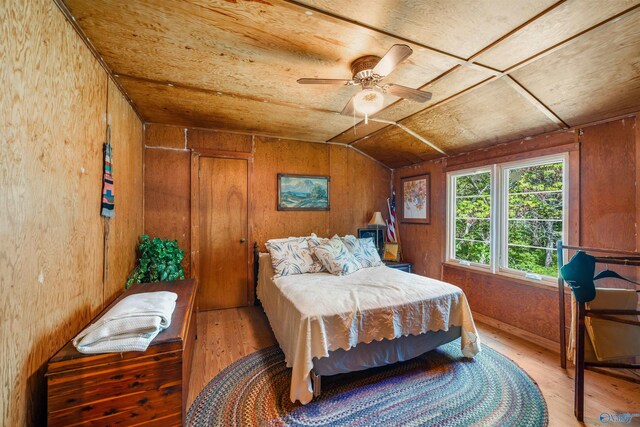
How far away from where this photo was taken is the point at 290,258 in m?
3.04

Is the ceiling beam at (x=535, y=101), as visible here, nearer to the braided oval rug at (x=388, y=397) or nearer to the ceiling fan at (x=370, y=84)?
the ceiling fan at (x=370, y=84)

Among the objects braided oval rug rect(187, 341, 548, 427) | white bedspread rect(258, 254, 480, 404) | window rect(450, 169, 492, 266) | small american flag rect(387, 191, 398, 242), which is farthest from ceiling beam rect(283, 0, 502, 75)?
small american flag rect(387, 191, 398, 242)

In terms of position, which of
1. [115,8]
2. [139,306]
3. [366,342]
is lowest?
[366,342]

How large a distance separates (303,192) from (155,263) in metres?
2.17

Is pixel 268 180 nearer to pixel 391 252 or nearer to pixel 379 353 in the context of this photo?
pixel 391 252

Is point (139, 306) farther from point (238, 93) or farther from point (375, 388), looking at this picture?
point (238, 93)

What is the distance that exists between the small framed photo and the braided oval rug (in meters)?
2.07

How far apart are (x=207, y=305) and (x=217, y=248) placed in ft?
2.60

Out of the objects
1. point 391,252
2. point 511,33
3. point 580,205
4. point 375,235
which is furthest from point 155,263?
point 580,205

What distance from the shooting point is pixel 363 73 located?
1.77 m

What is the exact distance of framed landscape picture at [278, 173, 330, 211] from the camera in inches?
155

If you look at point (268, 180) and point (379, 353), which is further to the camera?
point (268, 180)

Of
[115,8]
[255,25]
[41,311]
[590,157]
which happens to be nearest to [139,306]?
[41,311]

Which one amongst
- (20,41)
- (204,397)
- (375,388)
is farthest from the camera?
(375,388)
